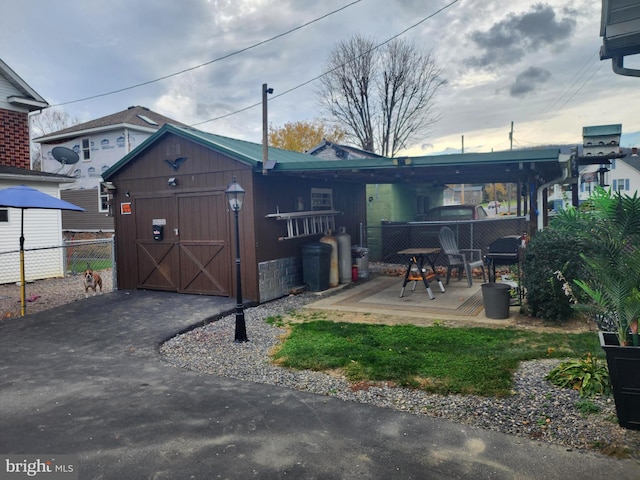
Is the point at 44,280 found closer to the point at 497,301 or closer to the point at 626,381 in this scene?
the point at 497,301

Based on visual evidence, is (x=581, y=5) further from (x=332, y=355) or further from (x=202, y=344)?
(x=202, y=344)

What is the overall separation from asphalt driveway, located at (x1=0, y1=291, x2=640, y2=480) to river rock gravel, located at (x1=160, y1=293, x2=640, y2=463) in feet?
0.49

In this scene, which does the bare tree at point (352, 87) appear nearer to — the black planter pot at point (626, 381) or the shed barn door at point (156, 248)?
the shed barn door at point (156, 248)

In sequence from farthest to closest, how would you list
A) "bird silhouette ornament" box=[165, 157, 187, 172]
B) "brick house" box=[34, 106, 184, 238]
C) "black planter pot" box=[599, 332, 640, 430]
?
"brick house" box=[34, 106, 184, 238] < "bird silhouette ornament" box=[165, 157, 187, 172] < "black planter pot" box=[599, 332, 640, 430]

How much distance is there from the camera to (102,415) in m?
3.59

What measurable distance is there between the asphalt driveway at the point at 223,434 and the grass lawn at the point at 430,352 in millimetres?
686

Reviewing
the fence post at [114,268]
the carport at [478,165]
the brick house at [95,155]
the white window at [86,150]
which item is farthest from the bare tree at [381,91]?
the fence post at [114,268]

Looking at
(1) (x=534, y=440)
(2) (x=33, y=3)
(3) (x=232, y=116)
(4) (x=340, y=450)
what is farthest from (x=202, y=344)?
(3) (x=232, y=116)

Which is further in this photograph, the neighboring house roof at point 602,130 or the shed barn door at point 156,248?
the shed barn door at point 156,248

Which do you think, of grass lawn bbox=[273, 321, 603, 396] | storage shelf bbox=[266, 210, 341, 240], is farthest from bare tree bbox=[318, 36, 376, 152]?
grass lawn bbox=[273, 321, 603, 396]

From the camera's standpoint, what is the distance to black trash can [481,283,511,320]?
6277 mm

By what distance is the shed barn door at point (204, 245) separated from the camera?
8125 mm

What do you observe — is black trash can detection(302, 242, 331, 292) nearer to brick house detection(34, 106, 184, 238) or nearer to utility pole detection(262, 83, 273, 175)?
utility pole detection(262, 83, 273, 175)

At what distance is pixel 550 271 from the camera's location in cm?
587
